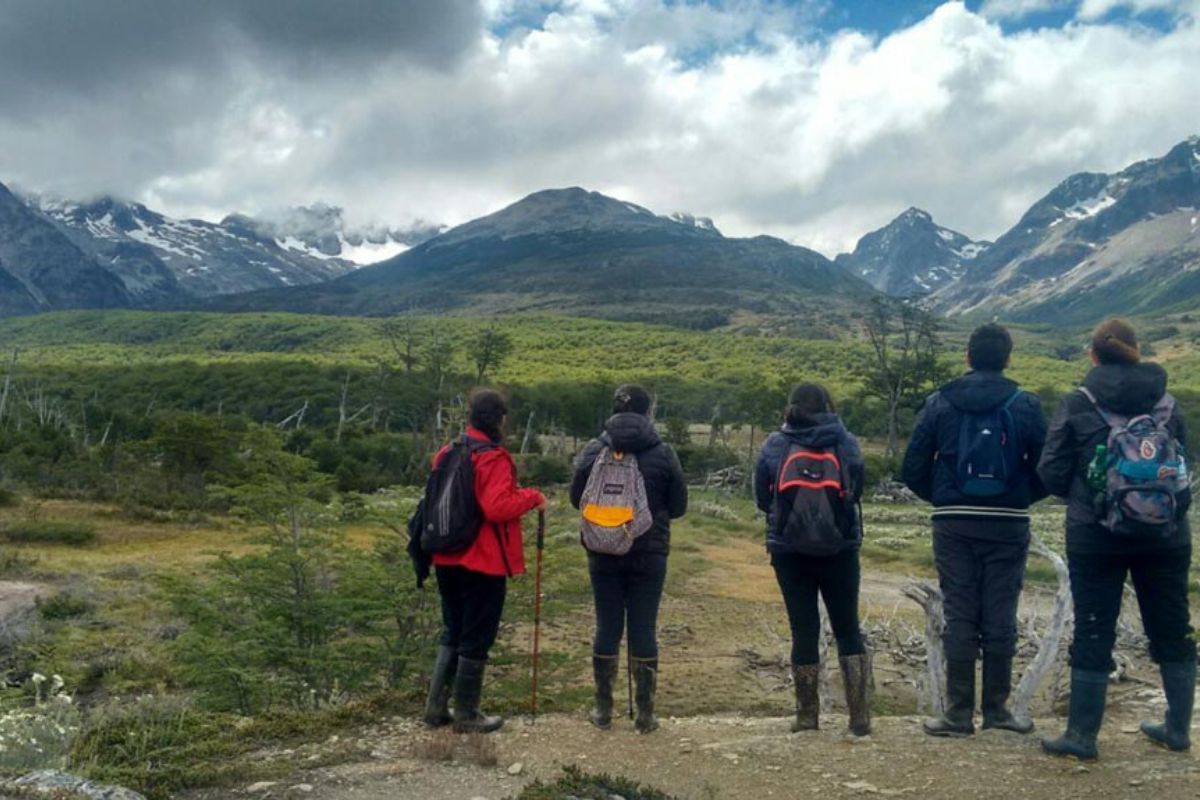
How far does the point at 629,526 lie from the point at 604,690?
1.03 m

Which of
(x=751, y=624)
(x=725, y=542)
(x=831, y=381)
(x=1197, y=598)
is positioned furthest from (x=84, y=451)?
(x=831, y=381)

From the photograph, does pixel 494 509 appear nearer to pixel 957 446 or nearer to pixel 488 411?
pixel 488 411

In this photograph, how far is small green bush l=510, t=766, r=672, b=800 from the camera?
4.44 m

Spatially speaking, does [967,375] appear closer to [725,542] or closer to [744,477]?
[725,542]

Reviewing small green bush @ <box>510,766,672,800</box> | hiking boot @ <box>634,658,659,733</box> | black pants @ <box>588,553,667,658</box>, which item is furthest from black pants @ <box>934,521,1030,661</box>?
small green bush @ <box>510,766,672,800</box>

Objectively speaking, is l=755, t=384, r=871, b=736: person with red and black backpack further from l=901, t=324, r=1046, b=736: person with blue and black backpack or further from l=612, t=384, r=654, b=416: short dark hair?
l=612, t=384, r=654, b=416: short dark hair

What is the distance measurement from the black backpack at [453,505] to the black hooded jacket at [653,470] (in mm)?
689

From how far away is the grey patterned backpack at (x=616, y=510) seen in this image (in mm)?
5387

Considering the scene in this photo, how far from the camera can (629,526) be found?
17.7ft

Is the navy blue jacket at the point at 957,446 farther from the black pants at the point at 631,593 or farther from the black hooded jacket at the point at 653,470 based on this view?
the black pants at the point at 631,593

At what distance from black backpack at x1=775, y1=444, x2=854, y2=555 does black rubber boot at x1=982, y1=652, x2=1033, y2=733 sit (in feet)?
3.57

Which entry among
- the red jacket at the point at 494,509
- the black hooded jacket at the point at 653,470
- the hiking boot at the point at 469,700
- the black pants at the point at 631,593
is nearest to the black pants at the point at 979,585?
the black hooded jacket at the point at 653,470

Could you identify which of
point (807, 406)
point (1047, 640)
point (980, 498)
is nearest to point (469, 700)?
point (807, 406)

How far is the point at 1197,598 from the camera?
65.6 feet
